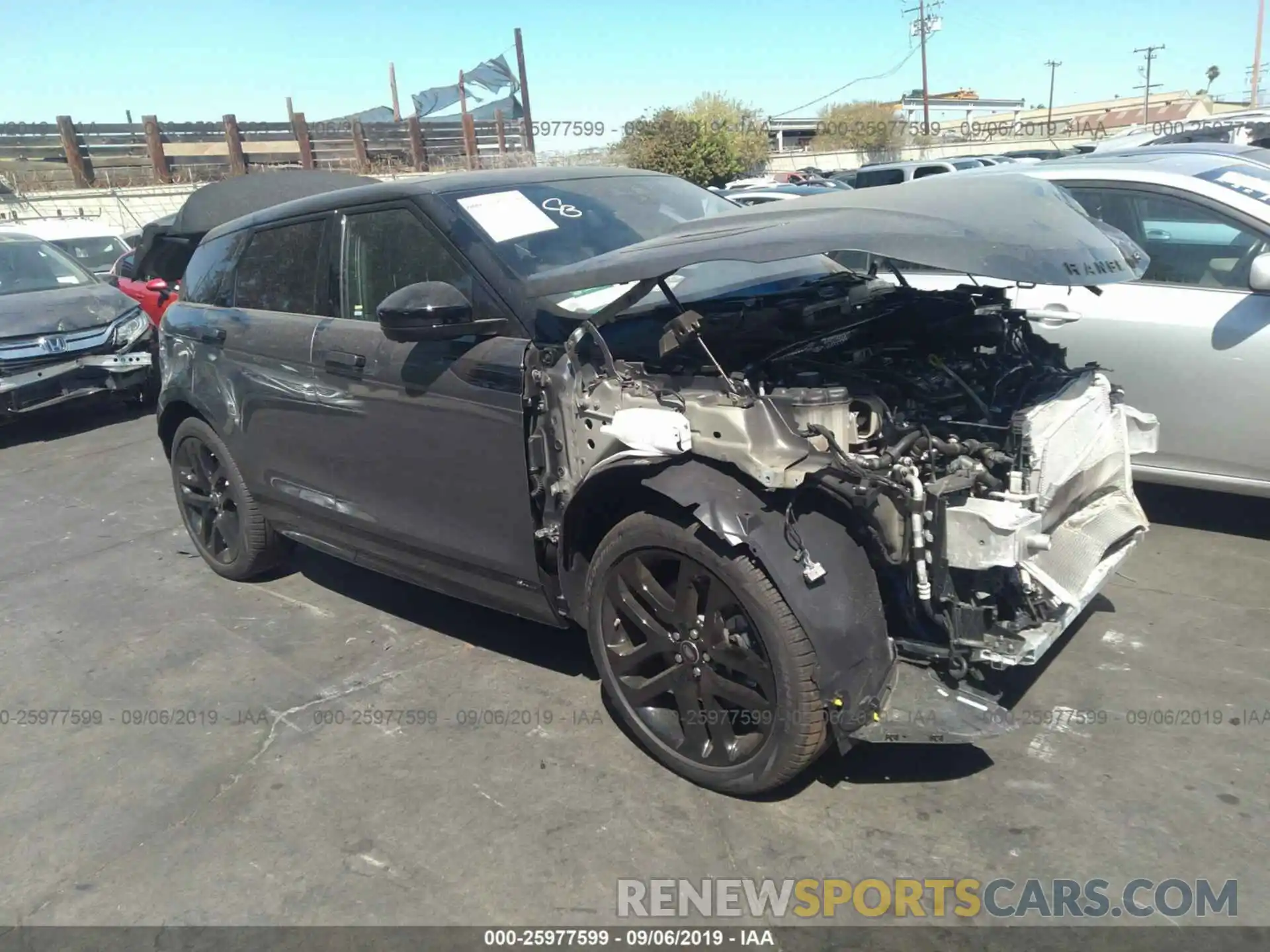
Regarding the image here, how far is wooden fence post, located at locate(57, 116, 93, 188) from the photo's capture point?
26.9 m

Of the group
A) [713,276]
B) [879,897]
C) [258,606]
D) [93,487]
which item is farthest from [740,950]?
[93,487]

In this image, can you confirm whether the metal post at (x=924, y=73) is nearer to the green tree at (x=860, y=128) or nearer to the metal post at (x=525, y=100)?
the green tree at (x=860, y=128)

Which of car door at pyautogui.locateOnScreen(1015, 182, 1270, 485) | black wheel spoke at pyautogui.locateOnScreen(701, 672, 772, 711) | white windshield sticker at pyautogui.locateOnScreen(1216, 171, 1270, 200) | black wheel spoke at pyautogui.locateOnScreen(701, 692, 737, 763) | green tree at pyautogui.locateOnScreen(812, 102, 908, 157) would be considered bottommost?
black wheel spoke at pyautogui.locateOnScreen(701, 692, 737, 763)

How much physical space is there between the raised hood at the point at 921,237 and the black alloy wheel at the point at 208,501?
94.6 inches

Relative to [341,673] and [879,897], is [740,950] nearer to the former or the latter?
[879,897]

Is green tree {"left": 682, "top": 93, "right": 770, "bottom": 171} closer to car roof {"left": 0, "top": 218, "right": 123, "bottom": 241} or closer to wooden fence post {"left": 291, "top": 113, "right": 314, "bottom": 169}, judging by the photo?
wooden fence post {"left": 291, "top": 113, "right": 314, "bottom": 169}

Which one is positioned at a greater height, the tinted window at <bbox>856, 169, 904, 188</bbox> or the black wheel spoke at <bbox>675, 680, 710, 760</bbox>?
the tinted window at <bbox>856, 169, 904, 188</bbox>

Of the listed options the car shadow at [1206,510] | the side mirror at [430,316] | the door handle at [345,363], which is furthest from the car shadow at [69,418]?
the car shadow at [1206,510]

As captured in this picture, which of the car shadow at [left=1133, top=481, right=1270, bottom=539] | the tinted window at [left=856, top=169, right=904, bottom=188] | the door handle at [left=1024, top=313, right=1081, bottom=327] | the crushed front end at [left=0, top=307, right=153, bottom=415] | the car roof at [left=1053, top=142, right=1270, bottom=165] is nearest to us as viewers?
the door handle at [left=1024, top=313, right=1081, bottom=327]

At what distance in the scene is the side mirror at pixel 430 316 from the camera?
313cm

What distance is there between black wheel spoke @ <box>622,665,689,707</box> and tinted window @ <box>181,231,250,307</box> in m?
2.85

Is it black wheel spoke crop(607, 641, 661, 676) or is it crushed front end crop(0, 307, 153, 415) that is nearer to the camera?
black wheel spoke crop(607, 641, 661, 676)

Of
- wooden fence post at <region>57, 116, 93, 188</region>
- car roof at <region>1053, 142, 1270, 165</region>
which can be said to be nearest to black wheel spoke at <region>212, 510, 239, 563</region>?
car roof at <region>1053, 142, 1270, 165</region>

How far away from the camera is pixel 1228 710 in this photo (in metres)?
3.23
